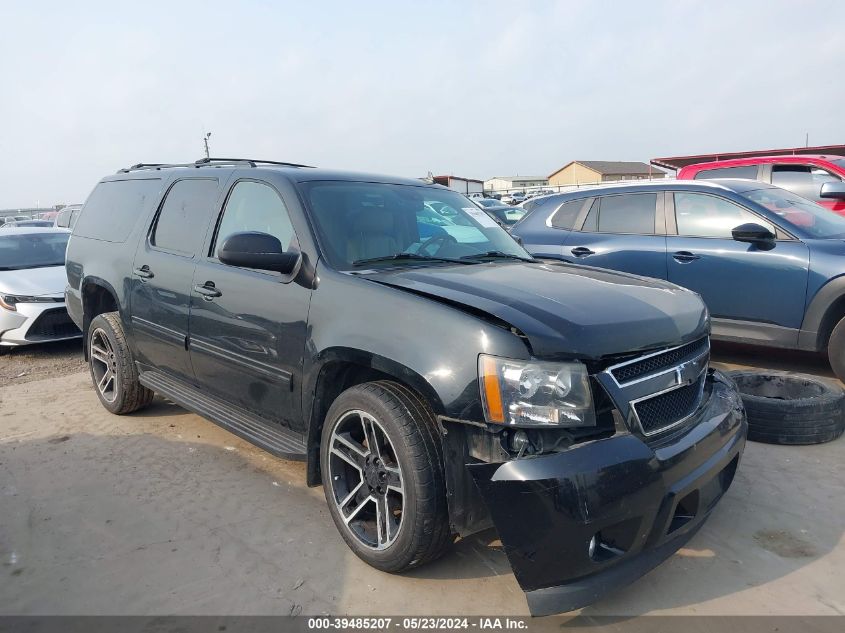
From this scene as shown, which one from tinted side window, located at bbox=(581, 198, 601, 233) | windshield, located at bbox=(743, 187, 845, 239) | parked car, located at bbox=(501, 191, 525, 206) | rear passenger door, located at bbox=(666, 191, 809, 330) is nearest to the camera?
rear passenger door, located at bbox=(666, 191, 809, 330)

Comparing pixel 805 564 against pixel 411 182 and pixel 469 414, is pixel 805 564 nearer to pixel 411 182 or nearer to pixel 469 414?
pixel 469 414

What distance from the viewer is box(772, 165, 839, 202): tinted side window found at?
8633mm

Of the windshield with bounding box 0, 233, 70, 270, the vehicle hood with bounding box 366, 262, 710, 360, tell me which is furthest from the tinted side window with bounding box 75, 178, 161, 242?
the windshield with bounding box 0, 233, 70, 270

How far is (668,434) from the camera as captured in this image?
2.48 meters

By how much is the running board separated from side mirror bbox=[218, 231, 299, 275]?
35.0 inches

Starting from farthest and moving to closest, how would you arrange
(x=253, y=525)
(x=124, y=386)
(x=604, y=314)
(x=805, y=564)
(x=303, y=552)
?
1. (x=124, y=386)
2. (x=253, y=525)
3. (x=303, y=552)
4. (x=805, y=564)
5. (x=604, y=314)

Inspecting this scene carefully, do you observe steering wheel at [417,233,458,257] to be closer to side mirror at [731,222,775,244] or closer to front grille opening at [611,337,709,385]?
front grille opening at [611,337,709,385]

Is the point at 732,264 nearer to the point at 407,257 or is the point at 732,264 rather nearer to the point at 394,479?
the point at 407,257

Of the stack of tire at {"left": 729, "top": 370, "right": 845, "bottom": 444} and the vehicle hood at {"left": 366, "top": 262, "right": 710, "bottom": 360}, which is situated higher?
the vehicle hood at {"left": 366, "top": 262, "right": 710, "bottom": 360}

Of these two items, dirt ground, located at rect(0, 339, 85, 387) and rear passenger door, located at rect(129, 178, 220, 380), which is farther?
dirt ground, located at rect(0, 339, 85, 387)

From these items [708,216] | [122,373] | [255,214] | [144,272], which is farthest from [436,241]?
[708,216]

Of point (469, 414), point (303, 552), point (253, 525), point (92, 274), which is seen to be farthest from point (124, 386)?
point (469, 414)

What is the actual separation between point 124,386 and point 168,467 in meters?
1.06

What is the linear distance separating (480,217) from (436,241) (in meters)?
0.66
